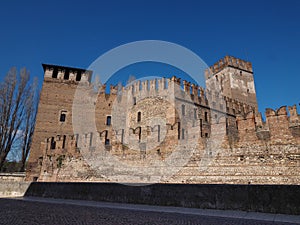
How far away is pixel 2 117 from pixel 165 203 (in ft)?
53.7

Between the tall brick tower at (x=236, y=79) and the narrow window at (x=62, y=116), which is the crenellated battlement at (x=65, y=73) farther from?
the tall brick tower at (x=236, y=79)

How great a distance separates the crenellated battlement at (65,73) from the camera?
787 inches

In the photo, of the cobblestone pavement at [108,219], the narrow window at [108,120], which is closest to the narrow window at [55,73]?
the narrow window at [108,120]

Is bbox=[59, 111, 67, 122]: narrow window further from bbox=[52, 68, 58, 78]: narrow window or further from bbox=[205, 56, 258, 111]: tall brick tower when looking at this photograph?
bbox=[205, 56, 258, 111]: tall brick tower

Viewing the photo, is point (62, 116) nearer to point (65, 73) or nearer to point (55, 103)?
point (55, 103)

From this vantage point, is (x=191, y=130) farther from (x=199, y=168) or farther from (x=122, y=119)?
(x=122, y=119)

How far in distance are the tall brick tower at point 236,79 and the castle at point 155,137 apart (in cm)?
866

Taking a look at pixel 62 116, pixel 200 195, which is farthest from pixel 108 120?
pixel 200 195

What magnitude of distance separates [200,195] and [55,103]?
16.3 meters

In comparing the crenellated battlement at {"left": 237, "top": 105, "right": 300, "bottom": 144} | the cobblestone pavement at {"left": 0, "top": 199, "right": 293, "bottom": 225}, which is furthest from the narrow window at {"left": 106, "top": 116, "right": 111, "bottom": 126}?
the cobblestone pavement at {"left": 0, "top": 199, "right": 293, "bottom": 225}

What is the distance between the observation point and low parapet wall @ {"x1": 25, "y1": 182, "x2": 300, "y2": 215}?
5.20 metres

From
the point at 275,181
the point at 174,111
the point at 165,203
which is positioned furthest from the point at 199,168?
the point at 174,111

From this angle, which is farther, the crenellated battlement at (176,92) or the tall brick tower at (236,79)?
the tall brick tower at (236,79)

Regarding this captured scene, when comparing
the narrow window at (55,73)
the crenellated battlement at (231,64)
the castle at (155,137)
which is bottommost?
the castle at (155,137)
